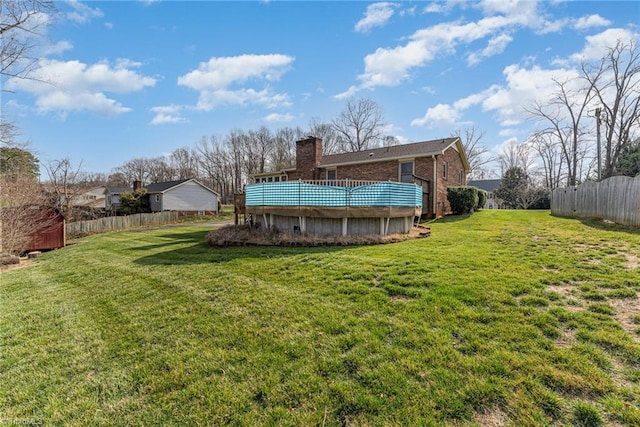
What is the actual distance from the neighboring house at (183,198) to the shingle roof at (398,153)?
21.6 m

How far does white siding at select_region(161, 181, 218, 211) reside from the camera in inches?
1351

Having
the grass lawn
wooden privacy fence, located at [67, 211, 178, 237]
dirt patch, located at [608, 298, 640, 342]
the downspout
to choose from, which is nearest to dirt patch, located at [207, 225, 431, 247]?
the grass lawn

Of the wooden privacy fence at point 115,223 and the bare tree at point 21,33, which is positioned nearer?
the bare tree at point 21,33

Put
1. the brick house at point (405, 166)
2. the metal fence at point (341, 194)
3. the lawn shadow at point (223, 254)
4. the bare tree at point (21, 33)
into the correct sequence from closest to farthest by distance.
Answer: the lawn shadow at point (223, 254) → the metal fence at point (341, 194) → the bare tree at point (21, 33) → the brick house at point (405, 166)

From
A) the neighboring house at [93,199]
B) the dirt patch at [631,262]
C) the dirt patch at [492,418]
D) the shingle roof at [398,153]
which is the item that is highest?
the shingle roof at [398,153]

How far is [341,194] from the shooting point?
9.28 meters

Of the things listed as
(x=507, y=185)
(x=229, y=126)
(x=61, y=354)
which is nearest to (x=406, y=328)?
(x=61, y=354)

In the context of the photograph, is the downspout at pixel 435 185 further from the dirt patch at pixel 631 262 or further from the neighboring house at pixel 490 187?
the neighboring house at pixel 490 187

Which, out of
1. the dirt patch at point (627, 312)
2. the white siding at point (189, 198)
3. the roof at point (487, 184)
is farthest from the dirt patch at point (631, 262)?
the roof at point (487, 184)

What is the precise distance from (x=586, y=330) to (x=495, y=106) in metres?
22.7

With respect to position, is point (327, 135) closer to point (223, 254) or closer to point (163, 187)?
point (163, 187)

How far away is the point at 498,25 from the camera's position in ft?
34.2

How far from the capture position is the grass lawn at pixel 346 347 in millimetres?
2500

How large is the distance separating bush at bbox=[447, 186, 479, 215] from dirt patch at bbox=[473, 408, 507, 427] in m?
Answer: 16.3
